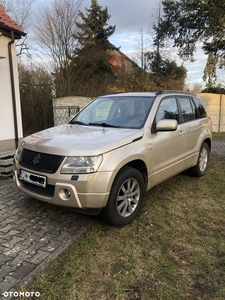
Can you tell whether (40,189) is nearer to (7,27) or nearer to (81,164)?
(81,164)

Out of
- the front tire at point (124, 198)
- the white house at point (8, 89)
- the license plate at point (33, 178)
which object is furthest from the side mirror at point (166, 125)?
the white house at point (8, 89)

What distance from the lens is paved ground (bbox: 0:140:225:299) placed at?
2562mm

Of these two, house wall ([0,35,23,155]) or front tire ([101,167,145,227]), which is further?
house wall ([0,35,23,155])

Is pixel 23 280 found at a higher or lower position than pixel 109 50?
lower

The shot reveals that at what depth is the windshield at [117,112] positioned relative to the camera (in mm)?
4086

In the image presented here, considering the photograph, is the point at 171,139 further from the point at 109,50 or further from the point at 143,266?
the point at 109,50

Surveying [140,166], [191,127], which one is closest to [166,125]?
[140,166]

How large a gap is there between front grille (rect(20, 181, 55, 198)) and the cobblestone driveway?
0.47 m

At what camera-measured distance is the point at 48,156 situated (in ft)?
10.8

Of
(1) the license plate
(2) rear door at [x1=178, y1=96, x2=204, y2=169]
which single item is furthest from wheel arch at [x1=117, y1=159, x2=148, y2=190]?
(2) rear door at [x1=178, y1=96, x2=204, y2=169]

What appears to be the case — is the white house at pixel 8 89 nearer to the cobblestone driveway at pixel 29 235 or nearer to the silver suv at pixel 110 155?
the cobblestone driveway at pixel 29 235

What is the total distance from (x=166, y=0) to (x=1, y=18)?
470 inches

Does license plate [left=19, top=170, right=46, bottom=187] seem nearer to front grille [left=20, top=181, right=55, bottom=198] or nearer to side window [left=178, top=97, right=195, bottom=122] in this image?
front grille [left=20, top=181, right=55, bottom=198]

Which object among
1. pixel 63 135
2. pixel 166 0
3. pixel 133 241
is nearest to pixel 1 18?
pixel 63 135
